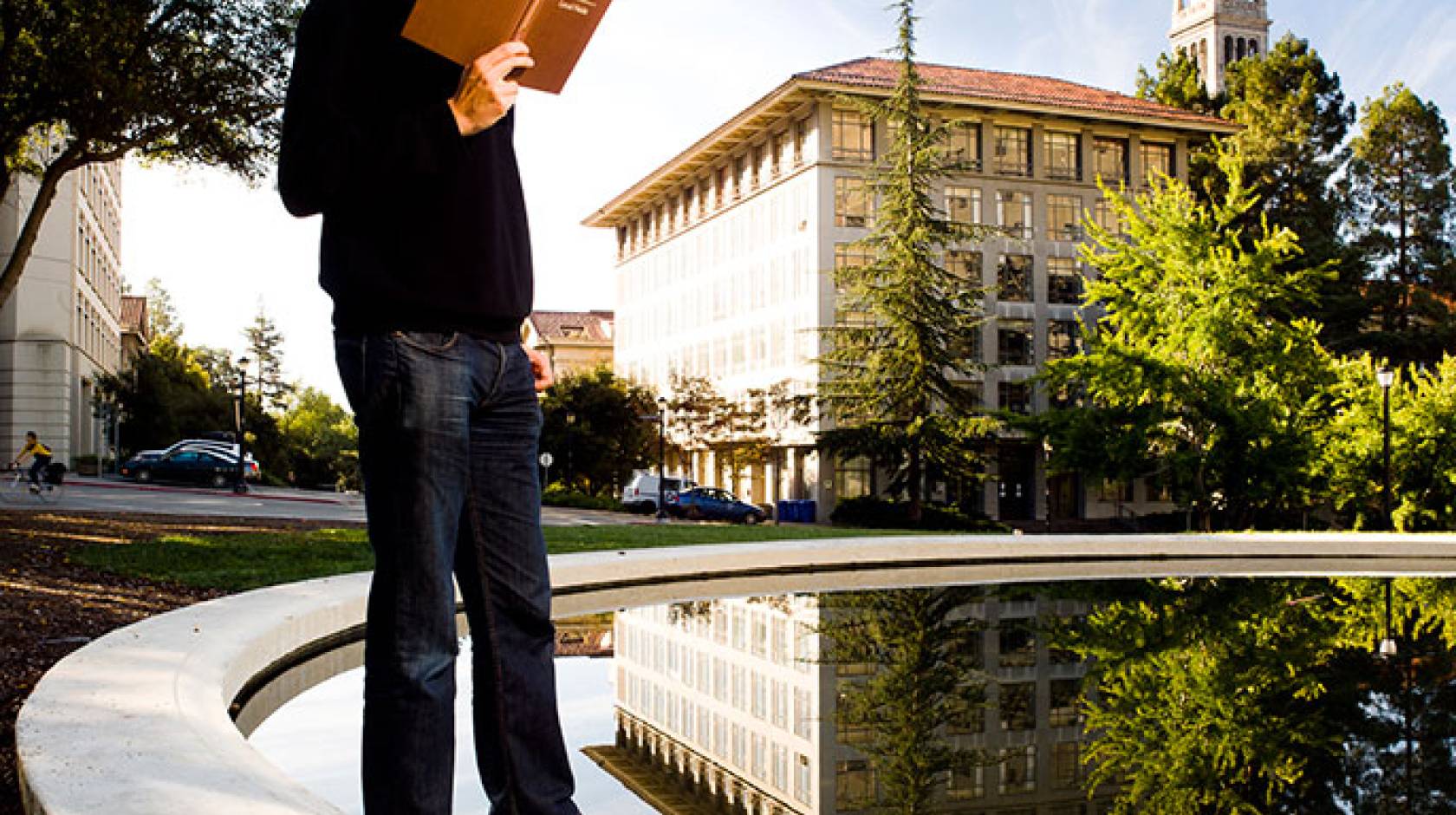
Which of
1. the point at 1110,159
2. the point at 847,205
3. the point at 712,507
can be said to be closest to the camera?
the point at 712,507

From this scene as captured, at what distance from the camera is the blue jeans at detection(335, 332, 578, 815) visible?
8.07 ft

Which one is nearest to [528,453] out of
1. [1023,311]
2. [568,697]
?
[568,697]

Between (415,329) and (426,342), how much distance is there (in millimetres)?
32

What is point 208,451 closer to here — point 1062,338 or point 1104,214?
point 1062,338

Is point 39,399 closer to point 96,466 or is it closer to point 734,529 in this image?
point 96,466

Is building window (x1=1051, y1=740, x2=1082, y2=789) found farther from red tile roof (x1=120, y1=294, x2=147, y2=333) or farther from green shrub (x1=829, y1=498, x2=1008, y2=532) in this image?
red tile roof (x1=120, y1=294, x2=147, y2=333)

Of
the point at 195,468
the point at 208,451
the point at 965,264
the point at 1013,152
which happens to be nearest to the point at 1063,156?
the point at 1013,152

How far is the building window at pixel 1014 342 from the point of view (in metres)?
52.6

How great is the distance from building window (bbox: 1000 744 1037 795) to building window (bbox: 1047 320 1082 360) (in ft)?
166

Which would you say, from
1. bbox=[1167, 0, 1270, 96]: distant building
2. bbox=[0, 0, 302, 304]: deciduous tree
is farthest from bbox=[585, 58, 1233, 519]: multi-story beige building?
bbox=[1167, 0, 1270, 96]: distant building

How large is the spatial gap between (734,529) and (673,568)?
25.0ft

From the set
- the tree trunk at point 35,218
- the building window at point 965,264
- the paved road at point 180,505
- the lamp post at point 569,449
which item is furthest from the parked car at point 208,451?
the building window at point 965,264

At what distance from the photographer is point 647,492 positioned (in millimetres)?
46812

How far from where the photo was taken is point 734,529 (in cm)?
1781
